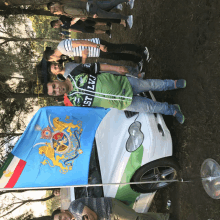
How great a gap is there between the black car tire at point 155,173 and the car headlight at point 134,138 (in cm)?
33

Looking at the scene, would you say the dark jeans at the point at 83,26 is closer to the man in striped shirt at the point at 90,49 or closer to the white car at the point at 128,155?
the man in striped shirt at the point at 90,49

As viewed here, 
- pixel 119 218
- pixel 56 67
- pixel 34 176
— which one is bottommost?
pixel 119 218

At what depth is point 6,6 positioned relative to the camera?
6.87 metres

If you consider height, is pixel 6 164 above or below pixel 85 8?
below

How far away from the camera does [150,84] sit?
325 centimetres

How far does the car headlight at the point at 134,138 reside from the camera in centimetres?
295

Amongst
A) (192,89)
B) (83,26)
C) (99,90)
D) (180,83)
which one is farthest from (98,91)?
(83,26)

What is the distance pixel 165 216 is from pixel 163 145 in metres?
1.37

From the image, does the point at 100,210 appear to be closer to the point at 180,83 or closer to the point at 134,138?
the point at 134,138

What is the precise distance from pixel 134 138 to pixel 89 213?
1.24 metres

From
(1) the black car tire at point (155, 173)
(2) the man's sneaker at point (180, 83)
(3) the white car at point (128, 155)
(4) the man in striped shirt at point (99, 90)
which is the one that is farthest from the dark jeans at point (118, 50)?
(1) the black car tire at point (155, 173)

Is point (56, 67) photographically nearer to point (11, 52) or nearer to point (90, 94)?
point (90, 94)

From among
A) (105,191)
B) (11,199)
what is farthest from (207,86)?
(11,199)

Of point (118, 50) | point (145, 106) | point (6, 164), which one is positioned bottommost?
point (6, 164)
